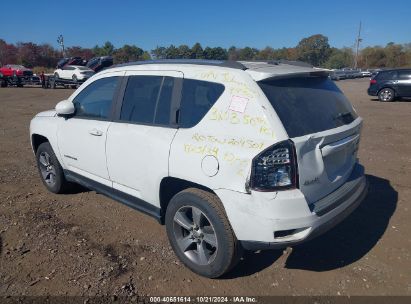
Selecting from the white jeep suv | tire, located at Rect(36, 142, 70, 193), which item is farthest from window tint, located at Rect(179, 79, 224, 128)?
tire, located at Rect(36, 142, 70, 193)

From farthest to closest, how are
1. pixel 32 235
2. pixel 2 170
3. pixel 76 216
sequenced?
1. pixel 2 170
2. pixel 76 216
3. pixel 32 235

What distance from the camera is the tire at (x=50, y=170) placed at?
473 cm

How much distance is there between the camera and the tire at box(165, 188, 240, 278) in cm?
277

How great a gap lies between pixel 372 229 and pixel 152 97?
2.89 metres

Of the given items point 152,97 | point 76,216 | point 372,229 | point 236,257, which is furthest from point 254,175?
point 76,216

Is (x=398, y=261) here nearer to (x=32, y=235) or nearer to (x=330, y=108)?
(x=330, y=108)

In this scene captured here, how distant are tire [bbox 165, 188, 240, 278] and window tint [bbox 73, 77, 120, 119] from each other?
1489mm

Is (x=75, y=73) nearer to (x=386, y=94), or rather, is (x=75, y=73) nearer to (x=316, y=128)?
(x=386, y=94)

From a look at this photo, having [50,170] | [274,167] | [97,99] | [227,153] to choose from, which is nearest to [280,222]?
[274,167]

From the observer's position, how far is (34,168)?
20.5 feet

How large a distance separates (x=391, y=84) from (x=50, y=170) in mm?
17321

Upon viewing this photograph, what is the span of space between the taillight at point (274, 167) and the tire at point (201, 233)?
44 cm

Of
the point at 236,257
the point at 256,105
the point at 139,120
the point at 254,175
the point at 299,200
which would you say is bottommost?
the point at 236,257

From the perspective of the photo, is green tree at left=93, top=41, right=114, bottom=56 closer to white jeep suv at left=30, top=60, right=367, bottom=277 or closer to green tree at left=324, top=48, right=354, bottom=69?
green tree at left=324, top=48, right=354, bottom=69
